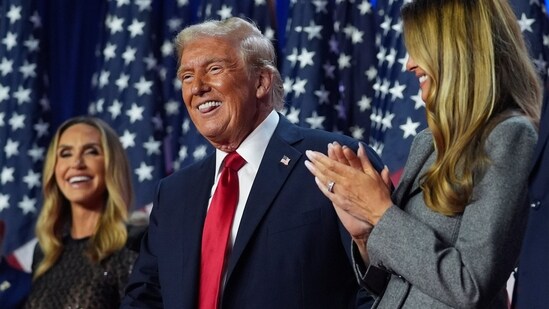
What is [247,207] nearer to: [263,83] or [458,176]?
[263,83]

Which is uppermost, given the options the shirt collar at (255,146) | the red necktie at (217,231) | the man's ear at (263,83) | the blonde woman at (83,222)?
the man's ear at (263,83)

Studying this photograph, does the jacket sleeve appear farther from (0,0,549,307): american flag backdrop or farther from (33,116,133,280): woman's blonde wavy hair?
(0,0,549,307): american flag backdrop

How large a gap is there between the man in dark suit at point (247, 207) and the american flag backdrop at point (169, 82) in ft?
4.44

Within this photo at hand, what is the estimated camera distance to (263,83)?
9.75ft

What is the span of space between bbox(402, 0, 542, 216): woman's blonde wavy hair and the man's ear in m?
0.90

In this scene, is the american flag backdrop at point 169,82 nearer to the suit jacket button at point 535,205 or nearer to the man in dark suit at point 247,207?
the man in dark suit at point 247,207

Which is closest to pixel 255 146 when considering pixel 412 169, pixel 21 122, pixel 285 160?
pixel 285 160

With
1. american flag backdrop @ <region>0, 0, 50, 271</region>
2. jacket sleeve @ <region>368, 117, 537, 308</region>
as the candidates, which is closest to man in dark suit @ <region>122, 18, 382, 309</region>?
jacket sleeve @ <region>368, 117, 537, 308</region>

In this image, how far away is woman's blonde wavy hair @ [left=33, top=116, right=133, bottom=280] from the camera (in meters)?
3.81

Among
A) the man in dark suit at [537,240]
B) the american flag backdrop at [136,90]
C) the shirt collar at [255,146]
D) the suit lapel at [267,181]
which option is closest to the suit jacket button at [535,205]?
the man in dark suit at [537,240]

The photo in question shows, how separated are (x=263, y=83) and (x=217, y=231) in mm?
522

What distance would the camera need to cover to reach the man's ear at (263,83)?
2.94m

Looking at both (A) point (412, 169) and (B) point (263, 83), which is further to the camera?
(B) point (263, 83)

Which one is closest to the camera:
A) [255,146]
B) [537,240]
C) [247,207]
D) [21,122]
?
[537,240]
